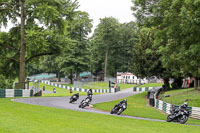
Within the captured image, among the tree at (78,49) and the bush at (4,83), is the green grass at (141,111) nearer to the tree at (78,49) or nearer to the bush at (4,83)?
the bush at (4,83)

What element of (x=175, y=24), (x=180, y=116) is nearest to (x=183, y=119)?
(x=180, y=116)

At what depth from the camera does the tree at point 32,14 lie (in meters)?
26.9

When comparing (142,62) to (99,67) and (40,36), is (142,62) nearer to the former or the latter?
(40,36)

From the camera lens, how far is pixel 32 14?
28.8 metres

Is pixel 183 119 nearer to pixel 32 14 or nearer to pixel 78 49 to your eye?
pixel 32 14

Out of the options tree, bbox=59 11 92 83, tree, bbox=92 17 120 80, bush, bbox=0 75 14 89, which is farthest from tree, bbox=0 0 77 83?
tree, bbox=92 17 120 80

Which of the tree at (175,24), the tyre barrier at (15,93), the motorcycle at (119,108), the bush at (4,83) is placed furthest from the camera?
the bush at (4,83)

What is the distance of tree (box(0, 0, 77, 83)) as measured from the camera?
2685cm

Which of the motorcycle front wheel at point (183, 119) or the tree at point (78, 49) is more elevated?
the tree at point (78, 49)

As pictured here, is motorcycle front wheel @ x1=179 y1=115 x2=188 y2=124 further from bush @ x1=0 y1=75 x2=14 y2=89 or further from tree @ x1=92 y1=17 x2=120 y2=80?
tree @ x1=92 y1=17 x2=120 y2=80

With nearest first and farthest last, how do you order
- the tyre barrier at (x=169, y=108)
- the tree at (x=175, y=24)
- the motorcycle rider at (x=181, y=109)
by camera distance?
the motorcycle rider at (x=181, y=109), the tree at (x=175, y=24), the tyre barrier at (x=169, y=108)

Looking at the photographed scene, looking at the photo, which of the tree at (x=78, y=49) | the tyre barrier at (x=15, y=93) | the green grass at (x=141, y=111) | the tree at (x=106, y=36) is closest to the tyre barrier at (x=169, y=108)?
the green grass at (x=141, y=111)

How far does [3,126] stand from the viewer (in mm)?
8562

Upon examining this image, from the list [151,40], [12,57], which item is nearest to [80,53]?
[151,40]
